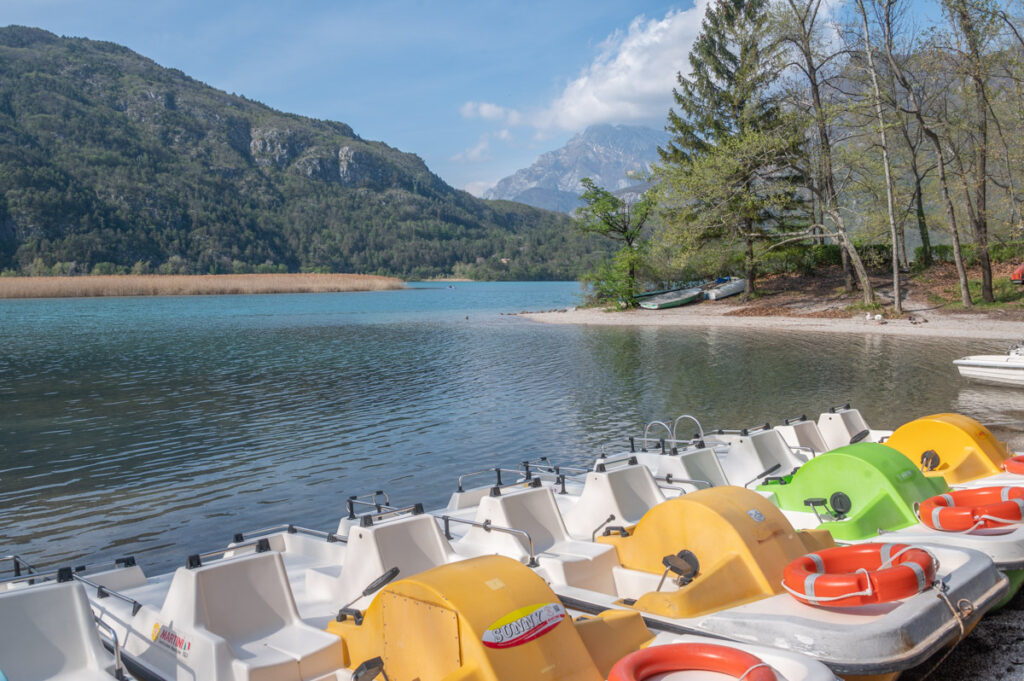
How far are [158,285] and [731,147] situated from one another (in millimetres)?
68242

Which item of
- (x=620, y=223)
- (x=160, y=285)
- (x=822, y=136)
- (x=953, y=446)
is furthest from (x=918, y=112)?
(x=160, y=285)

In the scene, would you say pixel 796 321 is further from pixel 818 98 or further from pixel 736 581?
pixel 736 581

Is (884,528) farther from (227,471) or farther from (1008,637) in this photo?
(227,471)

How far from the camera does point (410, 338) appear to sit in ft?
130

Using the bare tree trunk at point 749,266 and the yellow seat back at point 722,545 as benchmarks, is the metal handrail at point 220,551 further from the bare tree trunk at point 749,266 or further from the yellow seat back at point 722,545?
the bare tree trunk at point 749,266

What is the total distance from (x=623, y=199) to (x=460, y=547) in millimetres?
47345

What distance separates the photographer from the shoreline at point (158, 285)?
238ft

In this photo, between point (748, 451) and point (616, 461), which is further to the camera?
point (748, 451)

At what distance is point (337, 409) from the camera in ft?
63.5

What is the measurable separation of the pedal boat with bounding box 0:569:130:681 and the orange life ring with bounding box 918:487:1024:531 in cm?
683

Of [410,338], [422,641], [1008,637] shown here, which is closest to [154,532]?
[422,641]

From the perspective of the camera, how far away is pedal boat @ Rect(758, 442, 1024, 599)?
662 centimetres

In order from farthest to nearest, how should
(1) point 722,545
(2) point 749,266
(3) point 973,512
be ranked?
(2) point 749,266 < (3) point 973,512 < (1) point 722,545

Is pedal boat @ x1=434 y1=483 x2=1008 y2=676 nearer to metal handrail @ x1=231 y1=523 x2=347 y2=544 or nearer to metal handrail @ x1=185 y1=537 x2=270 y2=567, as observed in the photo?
metal handrail @ x1=231 y1=523 x2=347 y2=544
